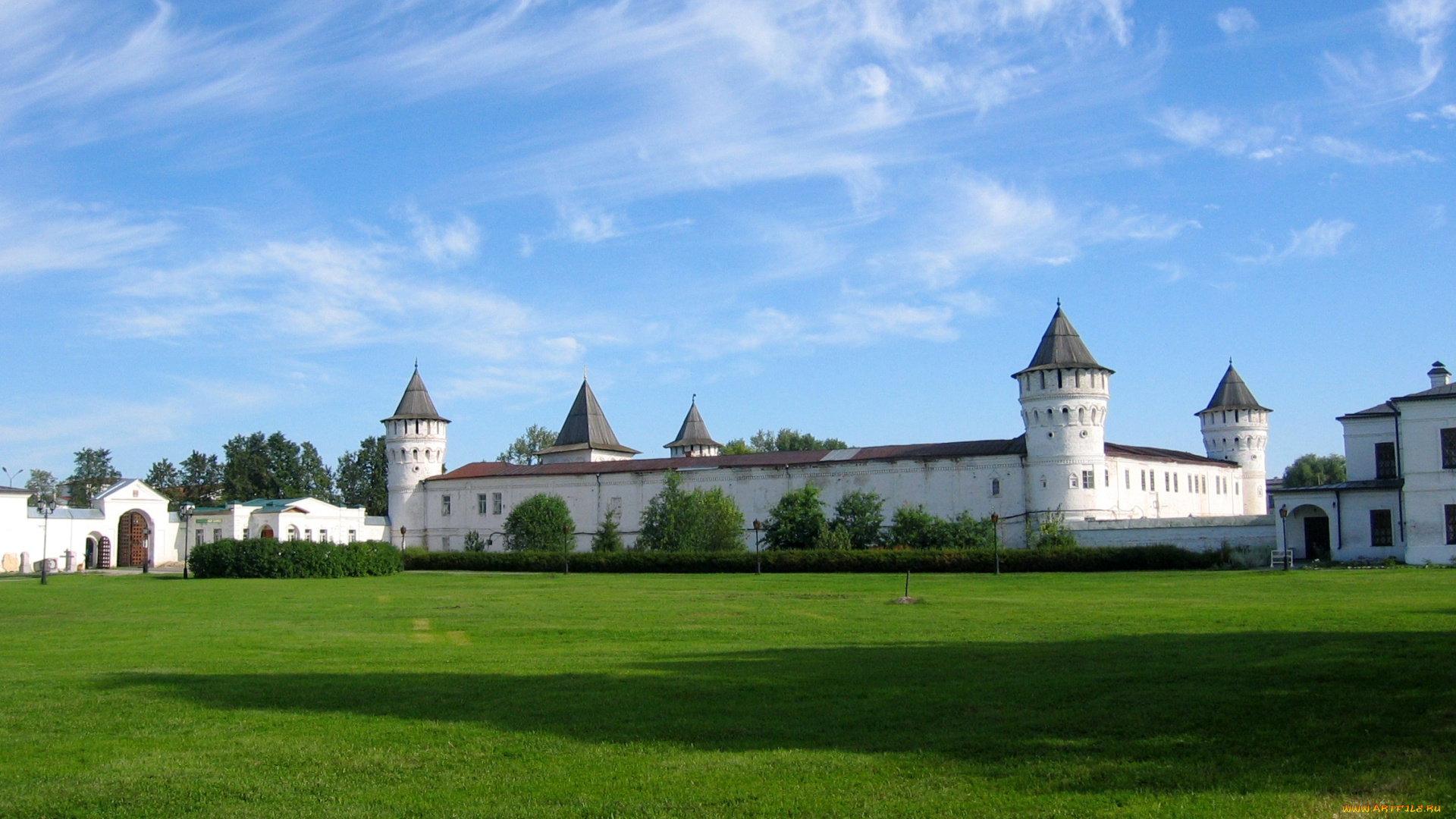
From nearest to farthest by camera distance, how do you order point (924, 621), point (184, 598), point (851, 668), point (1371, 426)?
point (851, 668) → point (924, 621) → point (184, 598) → point (1371, 426)

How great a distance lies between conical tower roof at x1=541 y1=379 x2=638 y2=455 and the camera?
8006 centimetres

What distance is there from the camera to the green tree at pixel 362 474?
335 ft

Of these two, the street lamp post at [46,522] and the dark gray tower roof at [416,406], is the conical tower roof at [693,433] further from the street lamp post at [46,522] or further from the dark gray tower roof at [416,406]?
the street lamp post at [46,522]

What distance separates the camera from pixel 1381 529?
1820 inches

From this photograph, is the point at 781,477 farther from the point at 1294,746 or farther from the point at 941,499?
the point at 1294,746

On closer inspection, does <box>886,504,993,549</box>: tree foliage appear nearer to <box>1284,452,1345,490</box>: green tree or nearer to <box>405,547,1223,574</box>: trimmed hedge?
<box>405,547,1223,574</box>: trimmed hedge

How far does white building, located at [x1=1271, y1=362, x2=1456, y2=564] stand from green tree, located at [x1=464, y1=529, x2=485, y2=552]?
42.0m

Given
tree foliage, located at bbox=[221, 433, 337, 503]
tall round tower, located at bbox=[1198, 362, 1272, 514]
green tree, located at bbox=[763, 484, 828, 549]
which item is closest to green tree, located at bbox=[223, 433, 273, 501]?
tree foliage, located at bbox=[221, 433, 337, 503]

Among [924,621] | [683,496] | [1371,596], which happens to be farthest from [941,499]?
[924,621]

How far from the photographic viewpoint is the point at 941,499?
193 feet

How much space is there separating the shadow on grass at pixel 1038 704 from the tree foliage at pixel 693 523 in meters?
42.1

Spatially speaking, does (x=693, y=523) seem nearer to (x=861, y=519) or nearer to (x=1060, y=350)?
(x=861, y=519)

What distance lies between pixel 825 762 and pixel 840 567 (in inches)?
1659

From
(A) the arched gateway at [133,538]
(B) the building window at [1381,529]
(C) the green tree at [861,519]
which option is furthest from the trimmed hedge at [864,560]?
(A) the arched gateway at [133,538]
